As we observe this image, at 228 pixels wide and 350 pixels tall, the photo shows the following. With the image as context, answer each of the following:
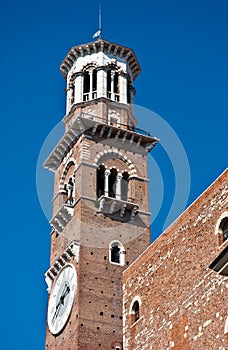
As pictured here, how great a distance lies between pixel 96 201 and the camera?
3794cm

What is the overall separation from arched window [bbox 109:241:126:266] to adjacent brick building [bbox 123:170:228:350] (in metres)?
8.46

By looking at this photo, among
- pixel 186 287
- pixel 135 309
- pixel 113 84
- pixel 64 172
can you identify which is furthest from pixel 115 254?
pixel 186 287

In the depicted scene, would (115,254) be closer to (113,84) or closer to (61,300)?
(61,300)

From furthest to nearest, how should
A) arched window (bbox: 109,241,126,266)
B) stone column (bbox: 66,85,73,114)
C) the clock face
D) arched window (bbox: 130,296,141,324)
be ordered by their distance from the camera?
stone column (bbox: 66,85,73,114) < arched window (bbox: 109,241,126,266) < the clock face < arched window (bbox: 130,296,141,324)

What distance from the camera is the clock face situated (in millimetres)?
35688

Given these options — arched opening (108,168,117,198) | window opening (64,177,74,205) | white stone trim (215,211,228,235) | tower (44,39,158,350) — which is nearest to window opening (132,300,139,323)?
white stone trim (215,211,228,235)

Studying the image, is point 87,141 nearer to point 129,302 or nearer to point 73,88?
point 73,88

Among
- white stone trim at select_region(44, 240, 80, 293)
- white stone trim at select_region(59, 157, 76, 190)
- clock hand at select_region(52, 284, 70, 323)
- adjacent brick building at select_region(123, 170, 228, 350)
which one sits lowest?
adjacent brick building at select_region(123, 170, 228, 350)

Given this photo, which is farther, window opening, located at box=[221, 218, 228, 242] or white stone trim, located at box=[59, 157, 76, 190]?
white stone trim, located at box=[59, 157, 76, 190]

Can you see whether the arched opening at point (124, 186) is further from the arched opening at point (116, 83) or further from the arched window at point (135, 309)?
the arched window at point (135, 309)

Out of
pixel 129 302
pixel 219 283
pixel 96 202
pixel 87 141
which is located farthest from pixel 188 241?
pixel 87 141

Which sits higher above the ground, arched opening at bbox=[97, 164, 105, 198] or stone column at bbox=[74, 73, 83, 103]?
stone column at bbox=[74, 73, 83, 103]

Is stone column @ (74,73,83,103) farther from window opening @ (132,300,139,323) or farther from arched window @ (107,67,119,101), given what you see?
window opening @ (132,300,139,323)

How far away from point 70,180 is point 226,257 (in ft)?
81.8
